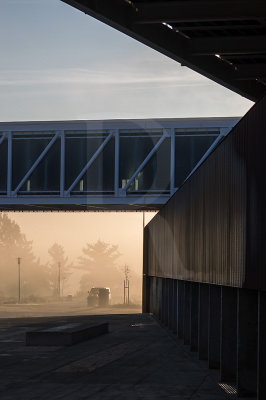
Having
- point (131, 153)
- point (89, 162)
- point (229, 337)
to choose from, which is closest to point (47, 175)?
point (89, 162)

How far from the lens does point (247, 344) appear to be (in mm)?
22312

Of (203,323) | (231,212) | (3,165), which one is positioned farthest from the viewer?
(3,165)

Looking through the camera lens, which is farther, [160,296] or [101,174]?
[101,174]

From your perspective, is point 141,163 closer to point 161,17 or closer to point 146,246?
point 146,246

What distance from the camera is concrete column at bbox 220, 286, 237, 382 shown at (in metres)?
25.1

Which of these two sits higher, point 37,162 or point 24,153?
point 24,153

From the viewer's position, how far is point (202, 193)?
29281mm

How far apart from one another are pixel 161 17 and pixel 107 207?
43.5 m

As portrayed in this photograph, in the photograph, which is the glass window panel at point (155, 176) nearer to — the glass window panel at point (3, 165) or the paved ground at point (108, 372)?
the glass window panel at point (3, 165)

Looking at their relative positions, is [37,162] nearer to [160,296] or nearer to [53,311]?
[160,296]

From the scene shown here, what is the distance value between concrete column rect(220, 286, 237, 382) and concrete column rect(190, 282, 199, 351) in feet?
32.2

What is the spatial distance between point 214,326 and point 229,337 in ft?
12.0

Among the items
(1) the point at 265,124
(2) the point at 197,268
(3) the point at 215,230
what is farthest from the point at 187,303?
(1) the point at 265,124

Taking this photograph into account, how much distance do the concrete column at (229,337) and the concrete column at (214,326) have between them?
9.33 ft
